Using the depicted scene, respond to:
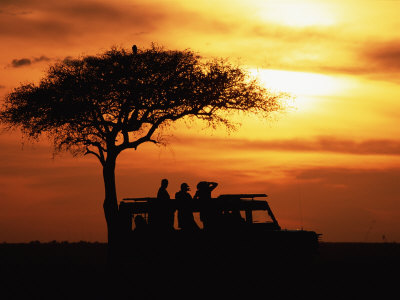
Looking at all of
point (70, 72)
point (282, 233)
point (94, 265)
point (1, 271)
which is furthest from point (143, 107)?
point (282, 233)

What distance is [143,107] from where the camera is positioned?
37.0m

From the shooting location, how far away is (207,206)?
23.4 metres

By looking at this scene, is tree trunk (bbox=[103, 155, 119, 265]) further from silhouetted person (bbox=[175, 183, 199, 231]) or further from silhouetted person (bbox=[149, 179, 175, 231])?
silhouetted person (bbox=[175, 183, 199, 231])

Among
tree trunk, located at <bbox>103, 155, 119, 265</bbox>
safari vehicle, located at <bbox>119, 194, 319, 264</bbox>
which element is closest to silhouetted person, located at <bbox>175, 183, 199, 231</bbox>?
safari vehicle, located at <bbox>119, 194, 319, 264</bbox>

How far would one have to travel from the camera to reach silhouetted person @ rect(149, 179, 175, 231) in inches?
933

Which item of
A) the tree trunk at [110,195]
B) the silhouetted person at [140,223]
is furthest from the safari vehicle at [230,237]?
the tree trunk at [110,195]

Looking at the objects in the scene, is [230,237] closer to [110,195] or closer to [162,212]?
[162,212]

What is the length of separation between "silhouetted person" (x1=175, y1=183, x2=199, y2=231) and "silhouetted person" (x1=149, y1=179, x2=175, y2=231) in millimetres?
313

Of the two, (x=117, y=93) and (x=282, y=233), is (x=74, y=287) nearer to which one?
(x=282, y=233)

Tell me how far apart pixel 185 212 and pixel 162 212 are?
33.2 inches

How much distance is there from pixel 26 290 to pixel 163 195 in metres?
5.42

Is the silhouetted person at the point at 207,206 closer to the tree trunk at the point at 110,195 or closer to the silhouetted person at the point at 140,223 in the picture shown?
the silhouetted person at the point at 140,223

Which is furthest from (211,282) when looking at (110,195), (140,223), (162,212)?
(110,195)

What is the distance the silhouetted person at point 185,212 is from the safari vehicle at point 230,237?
0.19m
